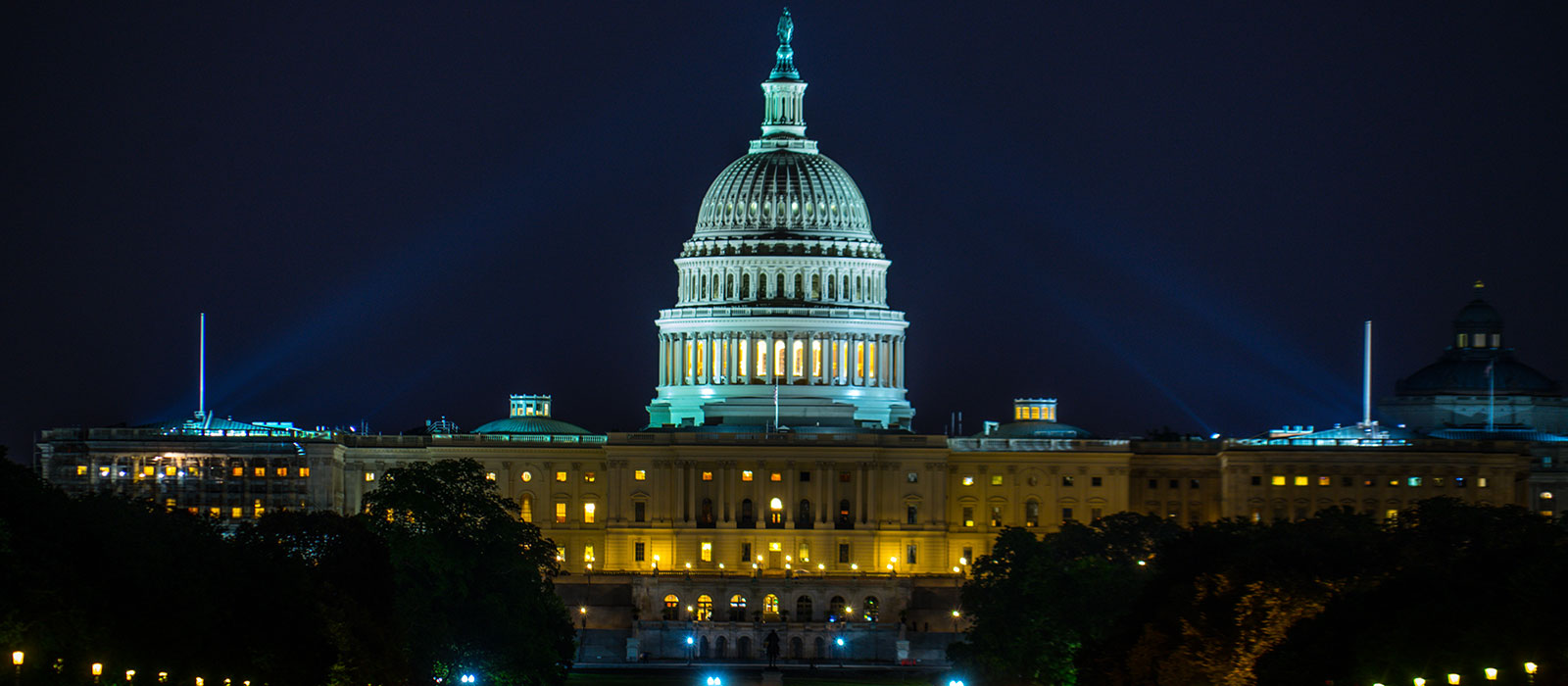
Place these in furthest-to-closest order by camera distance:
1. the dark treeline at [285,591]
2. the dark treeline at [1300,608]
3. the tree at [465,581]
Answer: the tree at [465,581], the dark treeline at [285,591], the dark treeline at [1300,608]

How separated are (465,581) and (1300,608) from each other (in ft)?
139

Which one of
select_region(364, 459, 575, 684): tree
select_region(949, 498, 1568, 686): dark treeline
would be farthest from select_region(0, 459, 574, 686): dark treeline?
select_region(949, 498, 1568, 686): dark treeline

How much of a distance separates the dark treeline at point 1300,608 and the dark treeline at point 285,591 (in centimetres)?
2124

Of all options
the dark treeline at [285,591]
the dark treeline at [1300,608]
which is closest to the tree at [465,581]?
the dark treeline at [285,591]

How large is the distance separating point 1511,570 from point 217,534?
51.6m

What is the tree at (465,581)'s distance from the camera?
523ft

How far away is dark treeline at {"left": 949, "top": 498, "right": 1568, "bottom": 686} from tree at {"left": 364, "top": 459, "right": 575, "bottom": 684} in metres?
19.9

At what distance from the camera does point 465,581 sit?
165 m

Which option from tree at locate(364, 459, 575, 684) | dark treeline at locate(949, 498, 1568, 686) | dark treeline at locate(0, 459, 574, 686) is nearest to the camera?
dark treeline at locate(949, 498, 1568, 686)

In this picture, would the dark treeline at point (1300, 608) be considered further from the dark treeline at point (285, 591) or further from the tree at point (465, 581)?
the dark treeline at point (285, 591)

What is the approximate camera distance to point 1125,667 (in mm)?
146500

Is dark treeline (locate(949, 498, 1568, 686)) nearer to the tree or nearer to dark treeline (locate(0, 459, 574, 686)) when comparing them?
the tree

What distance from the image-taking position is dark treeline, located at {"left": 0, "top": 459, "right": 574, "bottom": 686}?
123438mm

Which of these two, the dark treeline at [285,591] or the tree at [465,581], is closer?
the dark treeline at [285,591]
